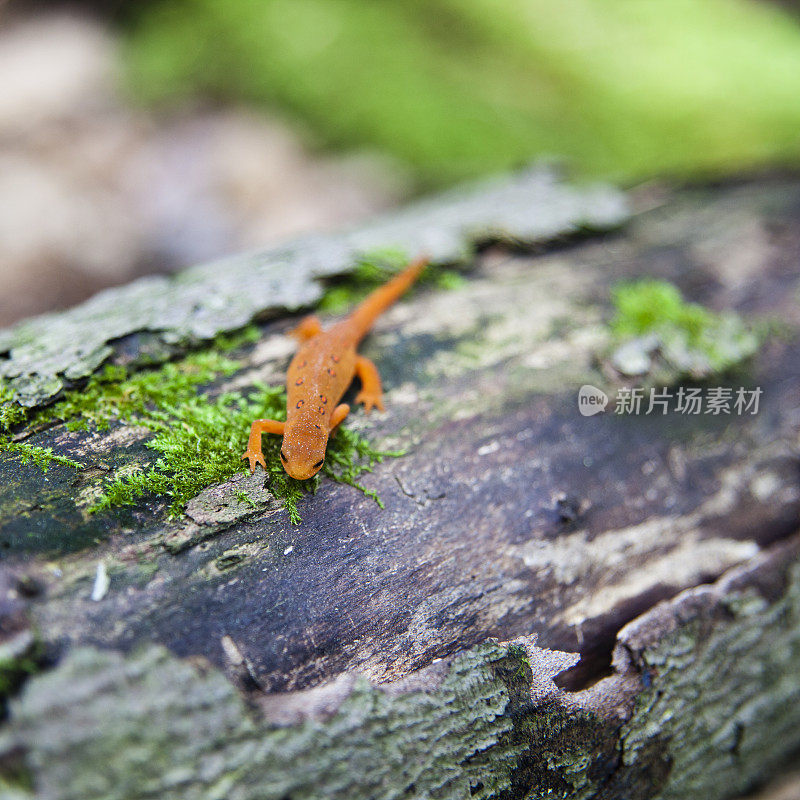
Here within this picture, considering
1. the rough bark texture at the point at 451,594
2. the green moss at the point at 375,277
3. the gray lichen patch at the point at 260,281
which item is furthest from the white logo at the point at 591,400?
the gray lichen patch at the point at 260,281

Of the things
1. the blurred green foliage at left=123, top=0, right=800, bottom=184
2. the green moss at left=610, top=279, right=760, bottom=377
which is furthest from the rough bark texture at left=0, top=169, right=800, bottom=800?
A: the blurred green foliage at left=123, top=0, right=800, bottom=184

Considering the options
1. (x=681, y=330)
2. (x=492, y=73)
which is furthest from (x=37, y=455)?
(x=492, y=73)

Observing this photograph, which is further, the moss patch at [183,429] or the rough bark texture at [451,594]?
the moss patch at [183,429]

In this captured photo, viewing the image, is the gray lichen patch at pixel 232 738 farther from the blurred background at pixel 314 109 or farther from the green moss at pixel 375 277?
the blurred background at pixel 314 109

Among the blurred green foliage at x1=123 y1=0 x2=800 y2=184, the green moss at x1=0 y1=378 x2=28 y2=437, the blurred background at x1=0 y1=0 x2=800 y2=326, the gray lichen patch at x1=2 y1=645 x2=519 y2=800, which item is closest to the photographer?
the gray lichen patch at x1=2 y1=645 x2=519 y2=800

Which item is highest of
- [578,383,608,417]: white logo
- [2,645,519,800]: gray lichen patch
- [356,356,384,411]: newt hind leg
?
[356,356,384,411]: newt hind leg

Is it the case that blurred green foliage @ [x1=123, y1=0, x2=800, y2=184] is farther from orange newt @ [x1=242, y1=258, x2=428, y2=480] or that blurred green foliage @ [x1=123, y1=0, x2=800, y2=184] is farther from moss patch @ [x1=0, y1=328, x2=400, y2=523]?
moss patch @ [x1=0, y1=328, x2=400, y2=523]

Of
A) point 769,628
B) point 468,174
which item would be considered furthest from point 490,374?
point 468,174
